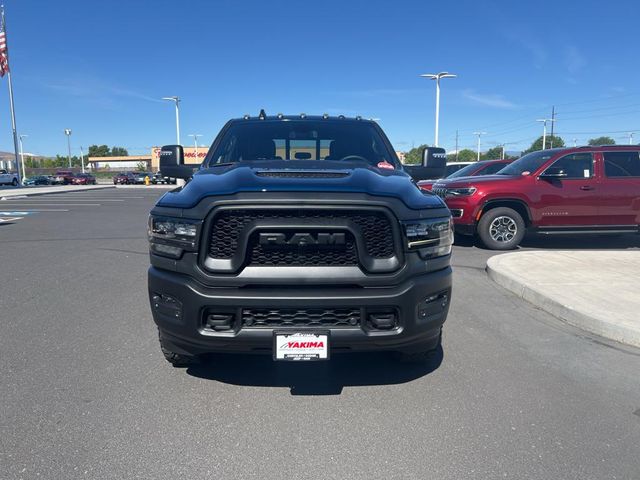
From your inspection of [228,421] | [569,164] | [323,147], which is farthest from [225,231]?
[569,164]

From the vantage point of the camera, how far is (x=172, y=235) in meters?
2.95

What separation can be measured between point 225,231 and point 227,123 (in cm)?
245

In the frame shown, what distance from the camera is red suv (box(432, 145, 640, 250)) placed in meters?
8.73

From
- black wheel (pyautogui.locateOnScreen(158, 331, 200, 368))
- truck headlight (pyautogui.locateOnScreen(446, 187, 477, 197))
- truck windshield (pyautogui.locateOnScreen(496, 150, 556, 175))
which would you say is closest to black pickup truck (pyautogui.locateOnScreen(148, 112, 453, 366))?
black wheel (pyautogui.locateOnScreen(158, 331, 200, 368))

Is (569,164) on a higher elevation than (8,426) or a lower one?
higher

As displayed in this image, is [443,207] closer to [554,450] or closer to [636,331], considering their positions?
[554,450]

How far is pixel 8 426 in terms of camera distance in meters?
2.88

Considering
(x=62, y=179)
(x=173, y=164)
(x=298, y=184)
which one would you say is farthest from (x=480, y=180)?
(x=62, y=179)

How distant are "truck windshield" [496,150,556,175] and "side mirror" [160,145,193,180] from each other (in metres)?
6.69

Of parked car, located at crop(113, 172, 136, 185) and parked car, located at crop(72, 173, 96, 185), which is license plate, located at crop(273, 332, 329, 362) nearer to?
parked car, located at crop(113, 172, 136, 185)

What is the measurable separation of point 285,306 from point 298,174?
986 mm

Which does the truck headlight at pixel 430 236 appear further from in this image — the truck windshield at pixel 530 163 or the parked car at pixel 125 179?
the parked car at pixel 125 179

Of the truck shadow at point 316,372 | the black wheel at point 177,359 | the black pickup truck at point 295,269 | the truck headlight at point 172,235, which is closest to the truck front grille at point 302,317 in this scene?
the black pickup truck at point 295,269

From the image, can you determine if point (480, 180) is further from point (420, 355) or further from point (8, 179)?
point (8, 179)
